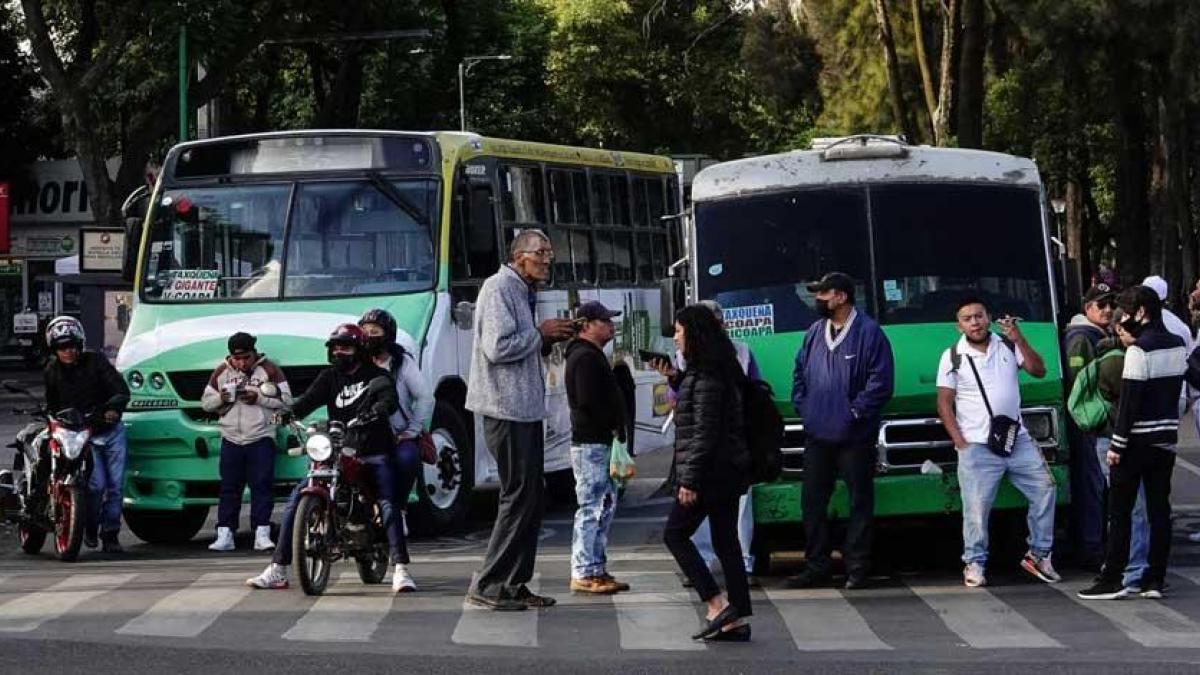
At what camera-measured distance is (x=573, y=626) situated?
11.6 metres

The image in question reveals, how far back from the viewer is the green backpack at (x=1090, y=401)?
42.0 feet

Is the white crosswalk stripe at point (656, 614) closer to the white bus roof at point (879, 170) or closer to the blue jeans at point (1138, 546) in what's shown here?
the blue jeans at point (1138, 546)

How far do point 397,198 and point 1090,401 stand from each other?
20.5ft

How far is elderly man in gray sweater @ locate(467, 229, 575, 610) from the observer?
39.2 feet

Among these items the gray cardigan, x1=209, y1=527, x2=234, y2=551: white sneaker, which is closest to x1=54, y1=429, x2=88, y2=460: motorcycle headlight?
x1=209, y1=527, x2=234, y2=551: white sneaker

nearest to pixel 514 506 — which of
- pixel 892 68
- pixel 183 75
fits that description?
pixel 183 75

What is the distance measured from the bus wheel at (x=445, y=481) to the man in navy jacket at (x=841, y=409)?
436 cm

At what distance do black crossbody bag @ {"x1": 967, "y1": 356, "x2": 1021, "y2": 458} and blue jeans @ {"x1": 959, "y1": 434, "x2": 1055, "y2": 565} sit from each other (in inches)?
2.4

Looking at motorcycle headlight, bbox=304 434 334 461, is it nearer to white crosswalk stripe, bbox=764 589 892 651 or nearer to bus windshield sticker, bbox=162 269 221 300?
white crosswalk stripe, bbox=764 589 892 651

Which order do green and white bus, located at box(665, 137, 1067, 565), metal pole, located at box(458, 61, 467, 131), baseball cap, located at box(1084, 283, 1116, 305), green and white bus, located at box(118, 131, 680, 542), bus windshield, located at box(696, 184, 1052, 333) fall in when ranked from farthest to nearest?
metal pole, located at box(458, 61, 467, 131), green and white bus, located at box(118, 131, 680, 542), baseball cap, located at box(1084, 283, 1116, 305), bus windshield, located at box(696, 184, 1052, 333), green and white bus, located at box(665, 137, 1067, 565)

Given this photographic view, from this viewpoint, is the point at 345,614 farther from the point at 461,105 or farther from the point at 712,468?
the point at 461,105

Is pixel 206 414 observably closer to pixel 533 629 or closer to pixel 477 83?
pixel 533 629

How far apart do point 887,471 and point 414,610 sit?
9.32 feet

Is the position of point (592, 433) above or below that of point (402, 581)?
above
